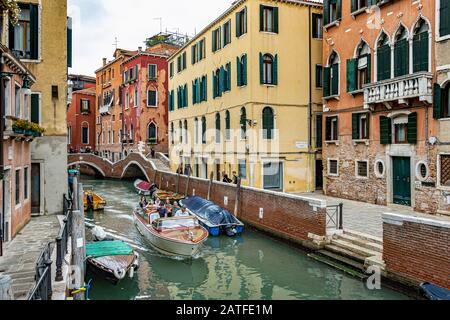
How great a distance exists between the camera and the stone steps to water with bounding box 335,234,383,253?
360 inches

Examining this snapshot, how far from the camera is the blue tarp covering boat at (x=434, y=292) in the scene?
6.55 metres

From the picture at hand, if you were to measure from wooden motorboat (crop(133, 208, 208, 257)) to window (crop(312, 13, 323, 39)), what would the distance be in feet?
36.4

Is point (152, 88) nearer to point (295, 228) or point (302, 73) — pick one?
point (302, 73)

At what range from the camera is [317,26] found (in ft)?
61.1

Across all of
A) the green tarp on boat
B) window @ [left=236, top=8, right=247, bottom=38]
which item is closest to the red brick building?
window @ [left=236, top=8, right=247, bottom=38]

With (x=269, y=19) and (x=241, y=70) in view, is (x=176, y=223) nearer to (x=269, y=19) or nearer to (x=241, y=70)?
(x=241, y=70)

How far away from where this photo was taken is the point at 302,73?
18.3 metres

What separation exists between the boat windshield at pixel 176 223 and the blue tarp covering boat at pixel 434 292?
6.67m

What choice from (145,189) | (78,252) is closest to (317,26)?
(145,189)

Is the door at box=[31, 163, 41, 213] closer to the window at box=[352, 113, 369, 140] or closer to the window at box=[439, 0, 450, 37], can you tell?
the window at box=[352, 113, 369, 140]

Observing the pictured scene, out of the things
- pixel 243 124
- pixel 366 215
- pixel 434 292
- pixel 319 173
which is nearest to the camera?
pixel 434 292

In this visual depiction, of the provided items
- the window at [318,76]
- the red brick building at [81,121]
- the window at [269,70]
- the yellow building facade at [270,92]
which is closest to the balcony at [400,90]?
the yellow building facade at [270,92]

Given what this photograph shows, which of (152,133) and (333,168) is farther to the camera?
(152,133)

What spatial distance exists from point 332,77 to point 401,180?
5.32 meters
